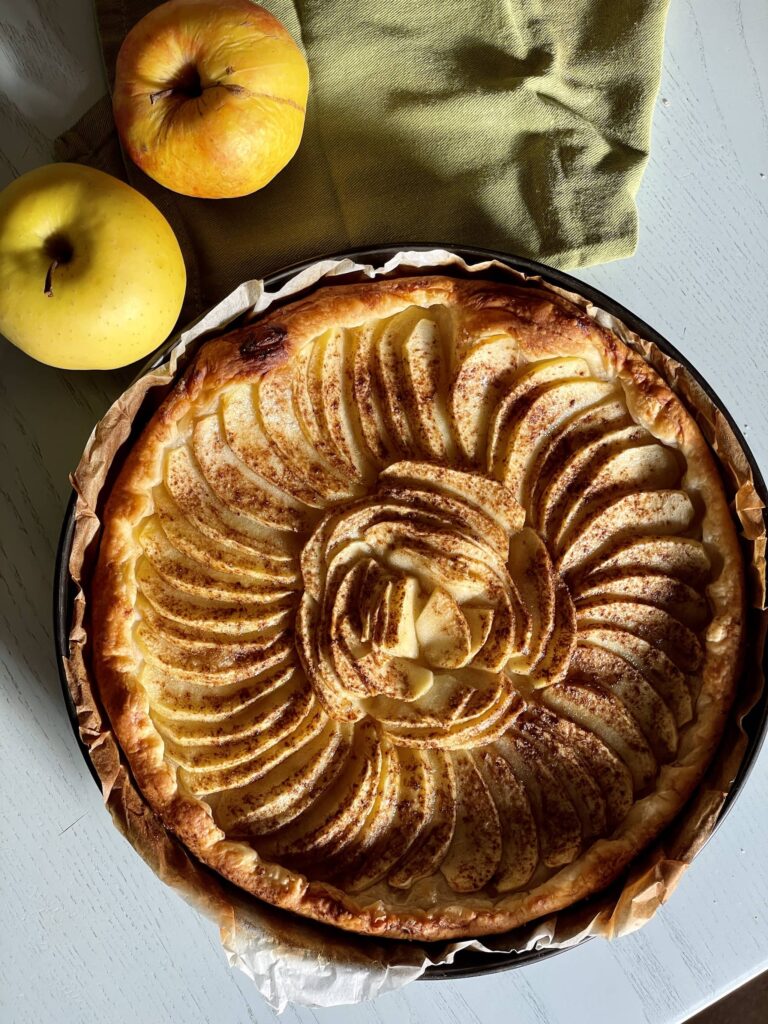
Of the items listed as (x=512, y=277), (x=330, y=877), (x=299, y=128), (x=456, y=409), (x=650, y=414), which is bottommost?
(x=330, y=877)

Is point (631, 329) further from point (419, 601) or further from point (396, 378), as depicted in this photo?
point (419, 601)

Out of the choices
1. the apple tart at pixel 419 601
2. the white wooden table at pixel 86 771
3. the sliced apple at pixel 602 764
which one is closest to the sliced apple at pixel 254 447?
the apple tart at pixel 419 601

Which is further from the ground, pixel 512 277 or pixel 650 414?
pixel 512 277

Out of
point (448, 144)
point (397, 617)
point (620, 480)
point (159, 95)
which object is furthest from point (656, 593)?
point (159, 95)

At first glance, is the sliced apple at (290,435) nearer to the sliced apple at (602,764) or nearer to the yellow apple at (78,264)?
the yellow apple at (78,264)

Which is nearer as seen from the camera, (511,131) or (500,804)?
(500,804)

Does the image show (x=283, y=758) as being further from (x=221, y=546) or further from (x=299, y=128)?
(x=299, y=128)

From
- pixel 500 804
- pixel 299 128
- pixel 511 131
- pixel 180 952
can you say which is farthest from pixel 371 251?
pixel 180 952

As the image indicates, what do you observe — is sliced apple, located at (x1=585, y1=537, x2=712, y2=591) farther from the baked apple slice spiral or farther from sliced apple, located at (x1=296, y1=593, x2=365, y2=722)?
sliced apple, located at (x1=296, y1=593, x2=365, y2=722)

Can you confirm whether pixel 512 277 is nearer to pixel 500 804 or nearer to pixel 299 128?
pixel 299 128
